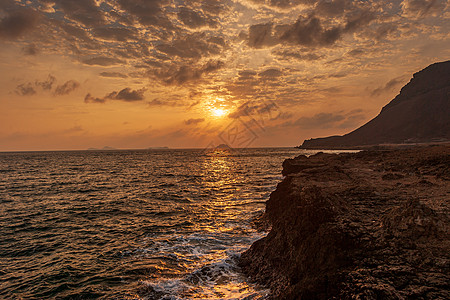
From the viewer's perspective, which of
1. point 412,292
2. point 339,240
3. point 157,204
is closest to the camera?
point 412,292

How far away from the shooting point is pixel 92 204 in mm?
25141

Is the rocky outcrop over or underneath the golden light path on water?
over

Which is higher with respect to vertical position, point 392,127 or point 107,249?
point 392,127

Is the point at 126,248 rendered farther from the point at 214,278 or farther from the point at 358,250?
the point at 358,250

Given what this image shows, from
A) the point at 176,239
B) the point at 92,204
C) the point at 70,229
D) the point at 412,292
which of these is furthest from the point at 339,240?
the point at 92,204

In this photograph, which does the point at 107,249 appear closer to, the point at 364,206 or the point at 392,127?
the point at 364,206

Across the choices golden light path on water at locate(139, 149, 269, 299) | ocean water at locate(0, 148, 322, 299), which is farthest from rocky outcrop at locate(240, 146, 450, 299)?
ocean water at locate(0, 148, 322, 299)

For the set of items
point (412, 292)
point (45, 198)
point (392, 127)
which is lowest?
point (45, 198)

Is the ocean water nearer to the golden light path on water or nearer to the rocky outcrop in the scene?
the golden light path on water

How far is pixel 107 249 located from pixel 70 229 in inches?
232

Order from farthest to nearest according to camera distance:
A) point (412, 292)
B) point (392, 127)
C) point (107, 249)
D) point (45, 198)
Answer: point (392, 127)
point (45, 198)
point (107, 249)
point (412, 292)

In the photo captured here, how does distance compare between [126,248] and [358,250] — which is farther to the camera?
[126,248]

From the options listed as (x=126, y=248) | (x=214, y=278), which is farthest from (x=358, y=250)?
(x=126, y=248)

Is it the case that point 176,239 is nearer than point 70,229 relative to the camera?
Yes
